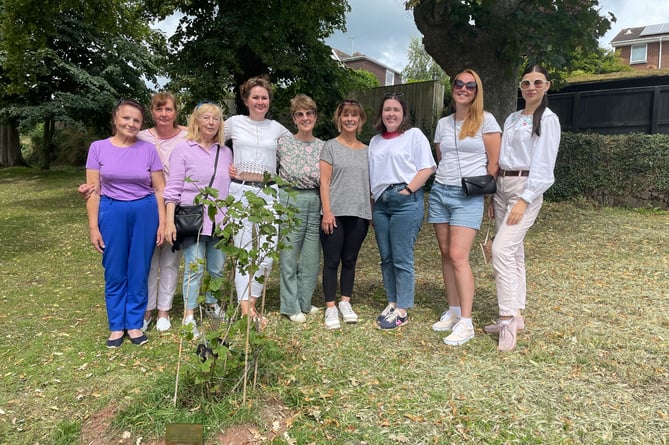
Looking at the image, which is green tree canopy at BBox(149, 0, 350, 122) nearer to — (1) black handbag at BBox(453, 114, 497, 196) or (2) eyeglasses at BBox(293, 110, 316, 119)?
(2) eyeglasses at BBox(293, 110, 316, 119)

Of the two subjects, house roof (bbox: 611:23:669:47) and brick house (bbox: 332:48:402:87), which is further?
brick house (bbox: 332:48:402:87)

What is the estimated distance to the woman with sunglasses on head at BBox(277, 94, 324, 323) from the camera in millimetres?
3967

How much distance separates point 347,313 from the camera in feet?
14.0

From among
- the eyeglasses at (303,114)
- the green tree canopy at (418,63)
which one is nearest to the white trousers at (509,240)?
the eyeglasses at (303,114)

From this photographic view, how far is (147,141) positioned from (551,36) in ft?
20.9

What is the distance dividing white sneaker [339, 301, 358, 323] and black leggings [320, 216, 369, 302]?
12cm

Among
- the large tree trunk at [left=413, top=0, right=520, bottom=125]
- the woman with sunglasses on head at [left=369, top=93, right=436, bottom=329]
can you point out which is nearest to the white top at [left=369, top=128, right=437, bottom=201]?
the woman with sunglasses on head at [left=369, top=93, right=436, bottom=329]

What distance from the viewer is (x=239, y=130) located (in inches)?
151

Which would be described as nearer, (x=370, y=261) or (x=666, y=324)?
(x=666, y=324)

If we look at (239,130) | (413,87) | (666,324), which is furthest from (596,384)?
(413,87)

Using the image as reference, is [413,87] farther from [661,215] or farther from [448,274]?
[448,274]

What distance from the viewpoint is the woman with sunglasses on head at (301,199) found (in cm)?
397

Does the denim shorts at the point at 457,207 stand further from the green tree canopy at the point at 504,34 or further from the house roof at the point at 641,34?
the house roof at the point at 641,34

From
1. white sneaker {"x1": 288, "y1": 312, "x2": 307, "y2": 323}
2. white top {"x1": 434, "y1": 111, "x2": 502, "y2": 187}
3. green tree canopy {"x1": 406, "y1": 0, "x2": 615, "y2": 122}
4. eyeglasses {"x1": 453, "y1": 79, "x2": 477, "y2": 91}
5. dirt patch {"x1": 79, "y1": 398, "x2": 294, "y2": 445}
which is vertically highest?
green tree canopy {"x1": 406, "y1": 0, "x2": 615, "y2": 122}
